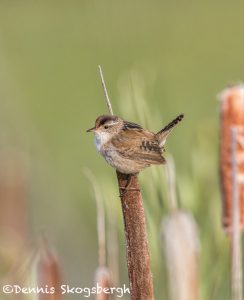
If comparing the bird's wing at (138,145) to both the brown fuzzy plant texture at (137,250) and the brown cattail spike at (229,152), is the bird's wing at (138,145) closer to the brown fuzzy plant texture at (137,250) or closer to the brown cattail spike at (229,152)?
the brown cattail spike at (229,152)

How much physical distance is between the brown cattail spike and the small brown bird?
6.0 inches

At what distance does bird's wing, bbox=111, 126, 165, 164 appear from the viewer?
2074mm

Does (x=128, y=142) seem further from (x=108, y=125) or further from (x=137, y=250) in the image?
(x=137, y=250)

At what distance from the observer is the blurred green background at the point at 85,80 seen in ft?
10.8

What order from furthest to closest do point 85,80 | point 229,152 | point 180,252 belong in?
point 85,80
point 229,152
point 180,252

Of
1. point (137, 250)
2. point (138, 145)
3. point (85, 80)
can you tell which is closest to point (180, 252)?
point (137, 250)

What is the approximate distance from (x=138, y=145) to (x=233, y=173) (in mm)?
313

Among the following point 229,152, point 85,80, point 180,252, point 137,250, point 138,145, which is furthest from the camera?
point 85,80

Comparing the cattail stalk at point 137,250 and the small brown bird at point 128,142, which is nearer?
the cattail stalk at point 137,250

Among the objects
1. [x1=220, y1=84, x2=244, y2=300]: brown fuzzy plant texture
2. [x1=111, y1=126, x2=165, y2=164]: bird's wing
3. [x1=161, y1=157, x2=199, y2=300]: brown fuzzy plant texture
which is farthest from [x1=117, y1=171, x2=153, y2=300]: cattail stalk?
[x1=111, y1=126, x2=165, y2=164]: bird's wing

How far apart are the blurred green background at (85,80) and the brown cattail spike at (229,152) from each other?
34 centimetres

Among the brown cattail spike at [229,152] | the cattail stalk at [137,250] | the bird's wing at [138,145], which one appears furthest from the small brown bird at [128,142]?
the cattail stalk at [137,250]

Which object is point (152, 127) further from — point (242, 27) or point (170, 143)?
point (242, 27)

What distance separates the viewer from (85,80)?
462 centimetres
